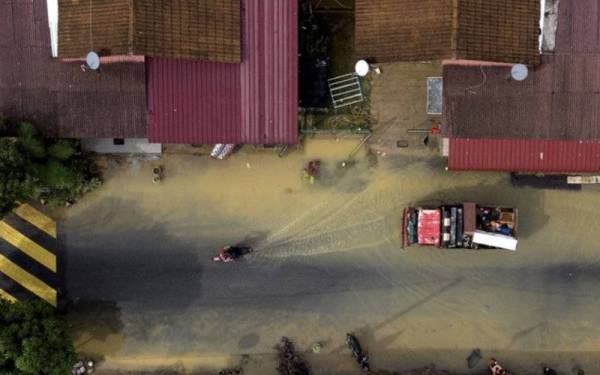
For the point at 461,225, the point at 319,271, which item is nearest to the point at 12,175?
the point at 319,271

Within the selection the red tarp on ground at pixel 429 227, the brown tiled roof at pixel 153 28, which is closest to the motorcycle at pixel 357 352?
the red tarp on ground at pixel 429 227

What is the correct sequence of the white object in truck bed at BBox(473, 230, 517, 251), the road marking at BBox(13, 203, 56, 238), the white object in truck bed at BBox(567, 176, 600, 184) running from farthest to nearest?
the road marking at BBox(13, 203, 56, 238) < the white object in truck bed at BBox(567, 176, 600, 184) < the white object in truck bed at BBox(473, 230, 517, 251)

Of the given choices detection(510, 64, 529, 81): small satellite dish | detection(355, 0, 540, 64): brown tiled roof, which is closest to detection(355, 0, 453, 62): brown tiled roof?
detection(355, 0, 540, 64): brown tiled roof

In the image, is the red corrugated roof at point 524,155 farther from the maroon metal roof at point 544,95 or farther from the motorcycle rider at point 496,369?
the motorcycle rider at point 496,369

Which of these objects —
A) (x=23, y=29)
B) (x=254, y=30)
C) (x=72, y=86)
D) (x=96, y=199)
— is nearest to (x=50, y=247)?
(x=96, y=199)

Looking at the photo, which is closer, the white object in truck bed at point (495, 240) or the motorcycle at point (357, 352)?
the white object in truck bed at point (495, 240)

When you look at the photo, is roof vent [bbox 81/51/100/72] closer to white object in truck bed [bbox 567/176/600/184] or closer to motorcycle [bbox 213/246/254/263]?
motorcycle [bbox 213/246/254/263]
